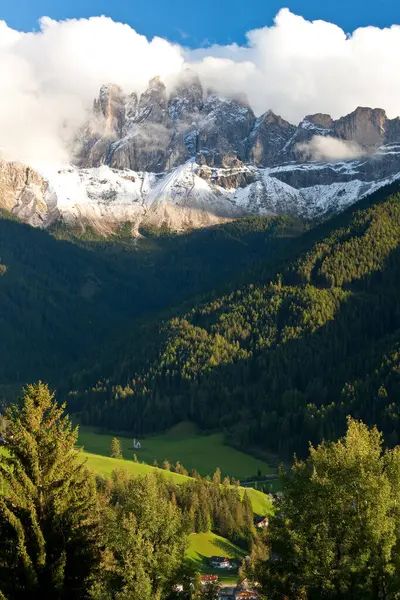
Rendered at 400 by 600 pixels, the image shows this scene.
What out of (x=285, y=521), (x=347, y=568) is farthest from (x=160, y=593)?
(x=347, y=568)

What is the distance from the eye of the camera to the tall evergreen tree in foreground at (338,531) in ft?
132

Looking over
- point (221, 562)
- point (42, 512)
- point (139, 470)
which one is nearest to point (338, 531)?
point (42, 512)

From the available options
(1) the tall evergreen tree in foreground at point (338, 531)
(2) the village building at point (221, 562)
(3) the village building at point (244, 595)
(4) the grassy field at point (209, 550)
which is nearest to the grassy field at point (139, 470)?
(4) the grassy field at point (209, 550)

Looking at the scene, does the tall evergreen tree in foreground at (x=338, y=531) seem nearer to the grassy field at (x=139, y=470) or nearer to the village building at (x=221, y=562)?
the village building at (x=221, y=562)

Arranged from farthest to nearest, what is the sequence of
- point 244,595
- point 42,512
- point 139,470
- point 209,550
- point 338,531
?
point 139,470 < point 209,550 < point 244,595 < point 338,531 < point 42,512

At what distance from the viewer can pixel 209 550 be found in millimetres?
126750

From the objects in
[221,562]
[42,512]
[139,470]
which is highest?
[42,512]

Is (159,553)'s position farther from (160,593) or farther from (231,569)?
(231,569)

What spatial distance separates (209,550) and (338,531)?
297ft

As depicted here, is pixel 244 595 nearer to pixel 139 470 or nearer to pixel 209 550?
pixel 209 550

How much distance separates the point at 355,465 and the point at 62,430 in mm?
17137

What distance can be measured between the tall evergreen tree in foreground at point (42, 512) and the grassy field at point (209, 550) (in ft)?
260

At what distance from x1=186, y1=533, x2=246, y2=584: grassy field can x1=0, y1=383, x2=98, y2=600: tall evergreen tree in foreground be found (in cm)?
→ 7923

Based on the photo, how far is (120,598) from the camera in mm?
41375
